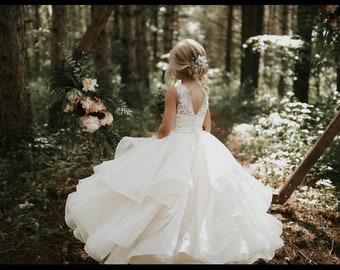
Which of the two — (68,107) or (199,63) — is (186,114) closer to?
(199,63)

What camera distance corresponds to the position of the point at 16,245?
14.9 ft

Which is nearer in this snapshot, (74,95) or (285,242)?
(285,242)

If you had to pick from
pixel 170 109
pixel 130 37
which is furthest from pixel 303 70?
pixel 170 109

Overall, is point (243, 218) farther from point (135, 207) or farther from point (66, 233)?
point (66, 233)

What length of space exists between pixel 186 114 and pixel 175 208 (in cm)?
102

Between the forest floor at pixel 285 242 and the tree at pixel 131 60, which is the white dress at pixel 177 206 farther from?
the tree at pixel 131 60

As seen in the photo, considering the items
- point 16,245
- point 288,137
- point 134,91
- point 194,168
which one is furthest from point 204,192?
point 134,91

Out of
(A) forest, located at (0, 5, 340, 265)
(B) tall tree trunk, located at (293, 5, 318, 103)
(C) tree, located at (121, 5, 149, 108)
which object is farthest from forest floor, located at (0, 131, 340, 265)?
(C) tree, located at (121, 5, 149, 108)

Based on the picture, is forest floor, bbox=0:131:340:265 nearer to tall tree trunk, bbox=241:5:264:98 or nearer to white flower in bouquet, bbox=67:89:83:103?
white flower in bouquet, bbox=67:89:83:103

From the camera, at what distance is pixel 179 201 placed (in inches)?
151

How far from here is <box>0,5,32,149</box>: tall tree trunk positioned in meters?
6.54

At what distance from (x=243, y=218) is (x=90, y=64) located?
329cm

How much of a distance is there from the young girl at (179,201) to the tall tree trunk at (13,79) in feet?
9.68

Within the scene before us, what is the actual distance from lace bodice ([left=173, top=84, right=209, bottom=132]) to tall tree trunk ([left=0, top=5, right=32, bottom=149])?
3.57 meters
